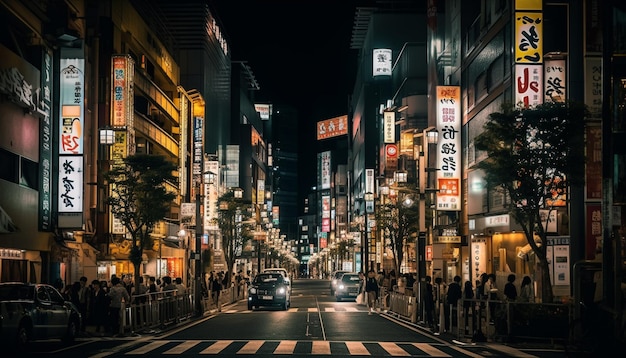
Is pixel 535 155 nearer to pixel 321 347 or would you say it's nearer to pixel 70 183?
pixel 321 347

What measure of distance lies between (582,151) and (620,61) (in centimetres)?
416

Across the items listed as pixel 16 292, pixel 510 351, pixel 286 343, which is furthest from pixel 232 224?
pixel 510 351

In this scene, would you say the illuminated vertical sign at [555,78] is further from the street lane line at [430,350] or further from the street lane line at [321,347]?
the street lane line at [321,347]

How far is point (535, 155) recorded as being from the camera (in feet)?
80.7

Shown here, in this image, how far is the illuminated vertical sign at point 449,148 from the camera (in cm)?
4288

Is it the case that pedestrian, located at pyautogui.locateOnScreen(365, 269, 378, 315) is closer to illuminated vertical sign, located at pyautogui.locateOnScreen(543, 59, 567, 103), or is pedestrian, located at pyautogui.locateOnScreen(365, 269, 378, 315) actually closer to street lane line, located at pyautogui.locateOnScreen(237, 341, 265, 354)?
illuminated vertical sign, located at pyautogui.locateOnScreen(543, 59, 567, 103)

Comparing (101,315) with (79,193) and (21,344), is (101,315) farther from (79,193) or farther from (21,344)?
(79,193)

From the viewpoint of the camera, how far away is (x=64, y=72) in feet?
118

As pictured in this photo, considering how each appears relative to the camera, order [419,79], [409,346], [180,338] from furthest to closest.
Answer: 1. [419,79]
2. [180,338]
3. [409,346]

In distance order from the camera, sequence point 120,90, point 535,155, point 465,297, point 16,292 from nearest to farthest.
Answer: point 16,292, point 535,155, point 465,297, point 120,90

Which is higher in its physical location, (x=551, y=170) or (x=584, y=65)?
(x=584, y=65)

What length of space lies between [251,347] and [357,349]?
269 centimetres

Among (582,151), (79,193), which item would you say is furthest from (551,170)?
(79,193)

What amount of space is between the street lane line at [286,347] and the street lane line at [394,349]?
2.35 m
